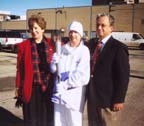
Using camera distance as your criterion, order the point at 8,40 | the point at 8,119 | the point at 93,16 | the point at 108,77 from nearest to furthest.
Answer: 1. the point at 108,77
2. the point at 8,119
3. the point at 8,40
4. the point at 93,16

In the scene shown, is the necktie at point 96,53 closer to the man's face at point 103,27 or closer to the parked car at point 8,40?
the man's face at point 103,27

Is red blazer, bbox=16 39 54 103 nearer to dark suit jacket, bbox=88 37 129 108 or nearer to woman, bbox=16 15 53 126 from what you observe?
woman, bbox=16 15 53 126

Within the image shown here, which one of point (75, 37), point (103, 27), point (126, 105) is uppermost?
point (103, 27)

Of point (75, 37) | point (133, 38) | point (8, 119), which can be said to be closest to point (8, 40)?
point (133, 38)

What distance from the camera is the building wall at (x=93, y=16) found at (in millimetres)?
58906

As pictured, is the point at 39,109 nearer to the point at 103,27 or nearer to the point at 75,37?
the point at 75,37

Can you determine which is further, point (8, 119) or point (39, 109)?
point (8, 119)

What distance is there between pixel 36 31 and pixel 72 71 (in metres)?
0.82

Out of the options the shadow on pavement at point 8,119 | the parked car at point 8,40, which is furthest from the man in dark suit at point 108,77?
the parked car at point 8,40

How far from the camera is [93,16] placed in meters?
64.5

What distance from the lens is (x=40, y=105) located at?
5.12 meters

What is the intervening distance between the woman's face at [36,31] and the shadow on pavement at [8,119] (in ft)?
8.95

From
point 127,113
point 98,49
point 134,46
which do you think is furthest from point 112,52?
point 134,46

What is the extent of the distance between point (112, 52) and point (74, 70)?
0.52 m
